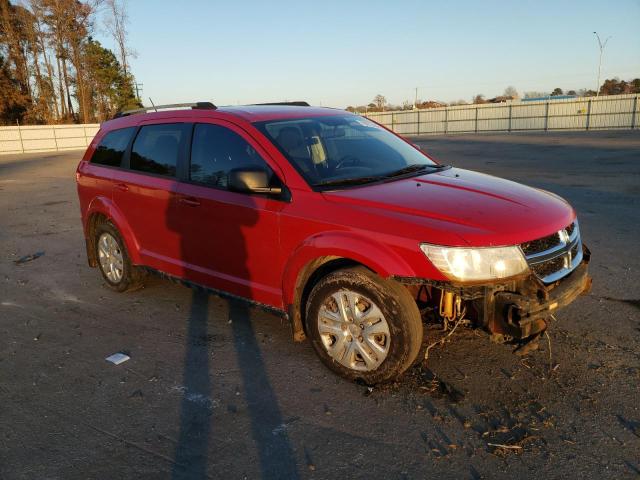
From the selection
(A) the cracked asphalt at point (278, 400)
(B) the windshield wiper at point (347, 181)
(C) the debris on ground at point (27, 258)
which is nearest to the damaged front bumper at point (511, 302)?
(A) the cracked asphalt at point (278, 400)

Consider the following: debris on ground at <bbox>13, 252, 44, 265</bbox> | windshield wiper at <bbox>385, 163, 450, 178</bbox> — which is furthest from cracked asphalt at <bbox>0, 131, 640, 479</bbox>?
debris on ground at <bbox>13, 252, 44, 265</bbox>

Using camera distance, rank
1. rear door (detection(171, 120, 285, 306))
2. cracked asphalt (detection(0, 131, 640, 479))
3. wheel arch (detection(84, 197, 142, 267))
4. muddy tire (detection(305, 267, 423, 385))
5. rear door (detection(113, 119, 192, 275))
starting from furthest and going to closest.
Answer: wheel arch (detection(84, 197, 142, 267)) → rear door (detection(113, 119, 192, 275)) → rear door (detection(171, 120, 285, 306)) → muddy tire (detection(305, 267, 423, 385)) → cracked asphalt (detection(0, 131, 640, 479))

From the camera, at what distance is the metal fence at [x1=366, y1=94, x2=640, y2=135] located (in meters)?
37.1

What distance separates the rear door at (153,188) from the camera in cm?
470

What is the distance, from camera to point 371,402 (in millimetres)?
3367

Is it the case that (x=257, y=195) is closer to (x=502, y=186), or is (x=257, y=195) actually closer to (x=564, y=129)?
(x=502, y=186)

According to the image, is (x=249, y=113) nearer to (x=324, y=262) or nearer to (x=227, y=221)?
(x=227, y=221)

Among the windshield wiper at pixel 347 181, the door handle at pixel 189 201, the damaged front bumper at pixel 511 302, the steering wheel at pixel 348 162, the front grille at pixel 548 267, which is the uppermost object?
the steering wheel at pixel 348 162

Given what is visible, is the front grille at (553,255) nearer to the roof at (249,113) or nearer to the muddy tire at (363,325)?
the muddy tire at (363,325)

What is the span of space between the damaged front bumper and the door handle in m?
1.96

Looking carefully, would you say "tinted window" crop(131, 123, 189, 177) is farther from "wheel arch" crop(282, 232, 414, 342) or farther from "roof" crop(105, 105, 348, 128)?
"wheel arch" crop(282, 232, 414, 342)

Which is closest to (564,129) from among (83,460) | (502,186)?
(502,186)

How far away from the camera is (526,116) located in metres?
41.3

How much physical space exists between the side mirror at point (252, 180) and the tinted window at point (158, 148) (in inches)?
44.5
